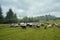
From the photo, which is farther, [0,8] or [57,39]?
[0,8]

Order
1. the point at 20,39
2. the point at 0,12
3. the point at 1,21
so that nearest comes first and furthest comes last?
the point at 20,39, the point at 1,21, the point at 0,12

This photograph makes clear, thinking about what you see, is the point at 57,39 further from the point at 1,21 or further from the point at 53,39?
the point at 1,21

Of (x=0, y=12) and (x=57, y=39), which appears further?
(x=0, y=12)

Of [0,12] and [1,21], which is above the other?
[0,12]

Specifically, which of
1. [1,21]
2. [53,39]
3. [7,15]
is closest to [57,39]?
[53,39]

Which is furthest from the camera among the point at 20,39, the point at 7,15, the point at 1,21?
the point at 7,15

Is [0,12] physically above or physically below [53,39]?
above

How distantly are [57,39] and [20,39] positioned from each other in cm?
726

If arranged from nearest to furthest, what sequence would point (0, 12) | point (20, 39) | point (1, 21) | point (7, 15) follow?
point (20, 39) < point (1, 21) < point (0, 12) < point (7, 15)

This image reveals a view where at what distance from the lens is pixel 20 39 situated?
2309cm

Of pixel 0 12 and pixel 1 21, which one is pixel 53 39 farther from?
pixel 0 12

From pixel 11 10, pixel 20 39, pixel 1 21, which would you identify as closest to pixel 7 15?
pixel 11 10

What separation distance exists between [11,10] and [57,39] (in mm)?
103775

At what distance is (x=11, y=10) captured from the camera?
405 ft
